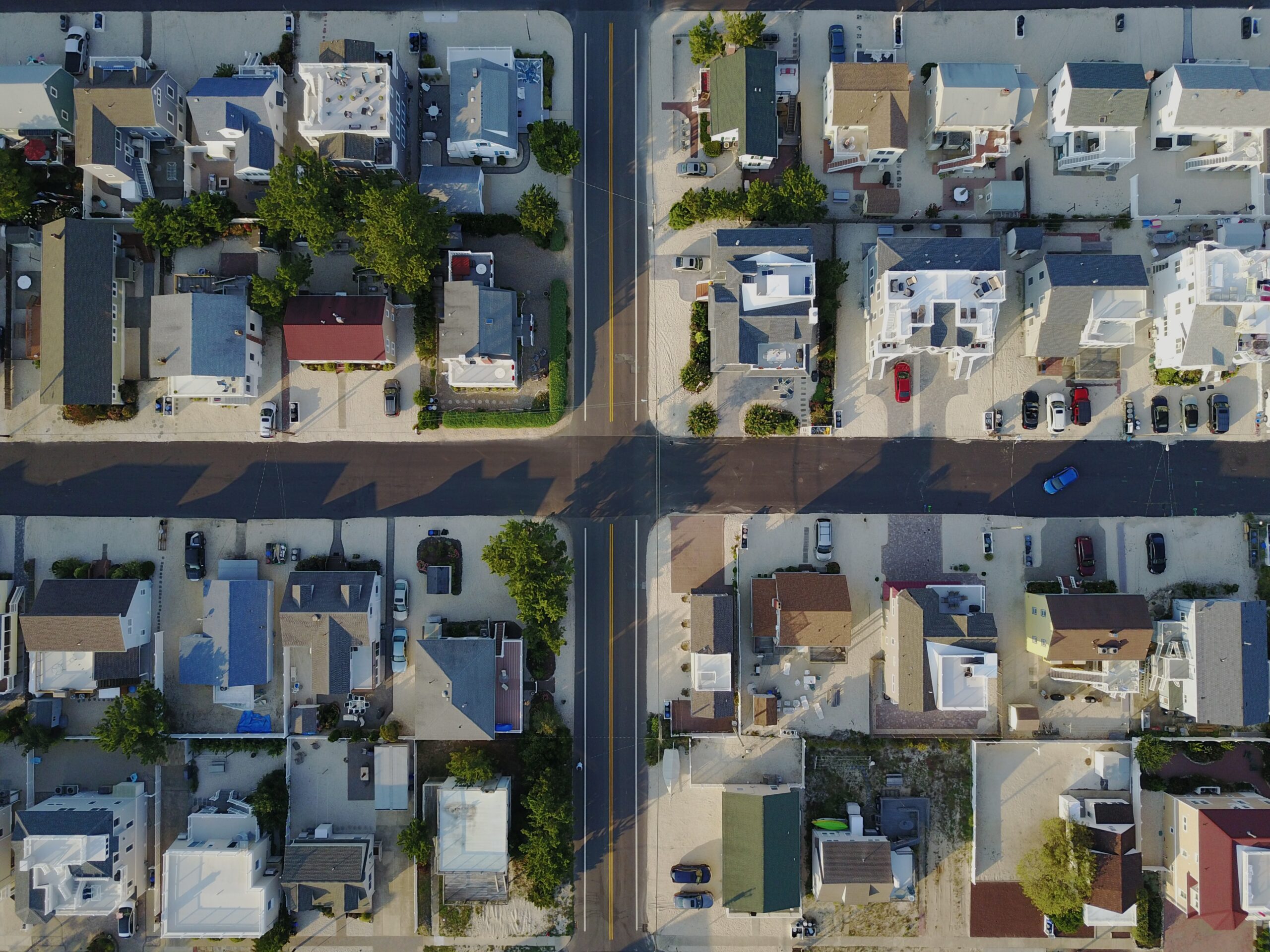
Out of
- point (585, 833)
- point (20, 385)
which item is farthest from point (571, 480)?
point (20, 385)

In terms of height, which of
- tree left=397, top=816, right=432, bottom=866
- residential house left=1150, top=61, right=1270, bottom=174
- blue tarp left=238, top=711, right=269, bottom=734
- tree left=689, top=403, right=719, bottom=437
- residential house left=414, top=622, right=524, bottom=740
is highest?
residential house left=1150, top=61, right=1270, bottom=174

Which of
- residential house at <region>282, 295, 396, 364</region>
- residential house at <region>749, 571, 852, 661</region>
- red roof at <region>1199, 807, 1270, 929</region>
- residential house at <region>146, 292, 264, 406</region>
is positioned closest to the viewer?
red roof at <region>1199, 807, 1270, 929</region>

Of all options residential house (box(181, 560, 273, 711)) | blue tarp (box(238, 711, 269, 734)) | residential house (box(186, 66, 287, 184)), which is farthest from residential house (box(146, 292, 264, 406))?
blue tarp (box(238, 711, 269, 734))

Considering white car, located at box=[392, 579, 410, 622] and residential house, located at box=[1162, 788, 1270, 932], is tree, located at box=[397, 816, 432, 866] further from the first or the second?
residential house, located at box=[1162, 788, 1270, 932]

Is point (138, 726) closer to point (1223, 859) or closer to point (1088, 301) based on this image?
point (1088, 301)

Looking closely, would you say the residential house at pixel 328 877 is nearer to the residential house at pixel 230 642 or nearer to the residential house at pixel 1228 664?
the residential house at pixel 230 642
